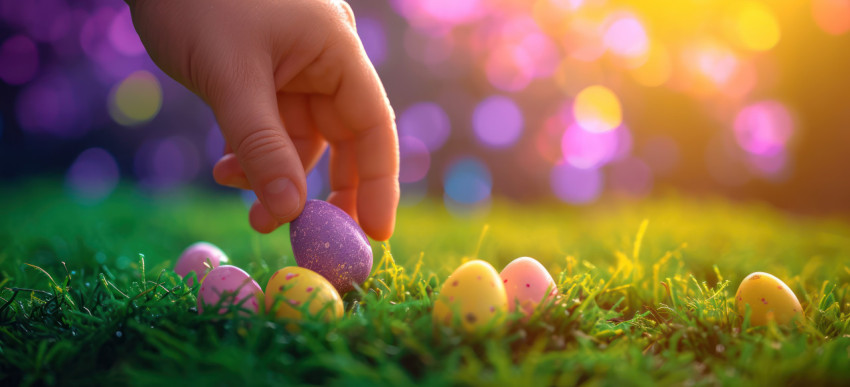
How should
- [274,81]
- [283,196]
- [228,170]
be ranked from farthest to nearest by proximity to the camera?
[228,170]
[274,81]
[283,196]

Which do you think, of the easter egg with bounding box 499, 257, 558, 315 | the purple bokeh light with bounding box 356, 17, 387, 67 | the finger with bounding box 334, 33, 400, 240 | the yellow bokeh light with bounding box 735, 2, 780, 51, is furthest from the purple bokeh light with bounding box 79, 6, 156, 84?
the yellow bokeh light with bounding box 735, 2, 780, 51

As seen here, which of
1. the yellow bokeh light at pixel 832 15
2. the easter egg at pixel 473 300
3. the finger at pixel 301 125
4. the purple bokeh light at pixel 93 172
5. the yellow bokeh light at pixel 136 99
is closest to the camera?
the easter egg at pixel 473 300

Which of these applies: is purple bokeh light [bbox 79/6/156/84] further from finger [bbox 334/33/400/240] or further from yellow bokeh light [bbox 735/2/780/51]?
yellow bokeh light [bbox 735/2/780/51]

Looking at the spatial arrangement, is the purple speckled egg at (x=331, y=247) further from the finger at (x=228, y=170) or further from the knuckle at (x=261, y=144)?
the finger at (x=228, y=170)

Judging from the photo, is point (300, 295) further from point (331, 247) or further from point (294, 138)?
point (294, 138)

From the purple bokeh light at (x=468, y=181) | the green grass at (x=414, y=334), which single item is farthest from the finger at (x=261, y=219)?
the purple bokeh light at (x=468, y=181)

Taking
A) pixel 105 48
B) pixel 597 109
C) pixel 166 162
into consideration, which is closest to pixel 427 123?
pixel 597 109

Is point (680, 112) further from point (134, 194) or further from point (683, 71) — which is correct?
point (134, 194)

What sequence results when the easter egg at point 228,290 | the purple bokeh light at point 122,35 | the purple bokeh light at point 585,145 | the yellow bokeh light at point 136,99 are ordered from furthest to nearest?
the purple bokeh light at point 585,145, the yellow bokeh light at point 136,99, the purple bokeh light at point 122,35, the easter egg at point 228,290
